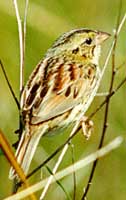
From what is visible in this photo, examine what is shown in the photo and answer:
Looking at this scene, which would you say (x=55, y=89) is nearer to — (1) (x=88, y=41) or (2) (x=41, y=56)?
(1) (x=88, y=41)

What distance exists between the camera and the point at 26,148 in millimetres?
2717

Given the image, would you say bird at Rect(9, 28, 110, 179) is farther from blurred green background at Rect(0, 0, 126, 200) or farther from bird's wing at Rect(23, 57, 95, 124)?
blurred green background at Rect(0, 0, 126, 200)

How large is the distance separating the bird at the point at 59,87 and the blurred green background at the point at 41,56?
0.55m

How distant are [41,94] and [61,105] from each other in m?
0.15

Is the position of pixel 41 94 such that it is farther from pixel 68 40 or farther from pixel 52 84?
pixel 68 40

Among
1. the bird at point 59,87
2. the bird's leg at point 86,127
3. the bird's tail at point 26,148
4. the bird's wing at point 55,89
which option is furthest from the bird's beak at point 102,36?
the bird's tail at point 26,148

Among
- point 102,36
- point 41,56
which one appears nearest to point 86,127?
point 102,36

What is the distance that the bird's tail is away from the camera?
2635mm

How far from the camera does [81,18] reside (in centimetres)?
476

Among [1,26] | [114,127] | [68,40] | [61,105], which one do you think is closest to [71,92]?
[61,105]

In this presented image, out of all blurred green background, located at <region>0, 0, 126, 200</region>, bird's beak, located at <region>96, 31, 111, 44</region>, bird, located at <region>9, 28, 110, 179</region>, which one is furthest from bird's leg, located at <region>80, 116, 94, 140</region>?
blurred green background, located at <region>0, 0, 126, 200</region>

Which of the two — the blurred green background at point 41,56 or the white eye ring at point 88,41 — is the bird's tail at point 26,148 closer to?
the white eye ring at point 88,41

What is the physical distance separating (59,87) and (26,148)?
1.89 ft

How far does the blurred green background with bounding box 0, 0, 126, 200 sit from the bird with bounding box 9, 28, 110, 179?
1.81 feet
